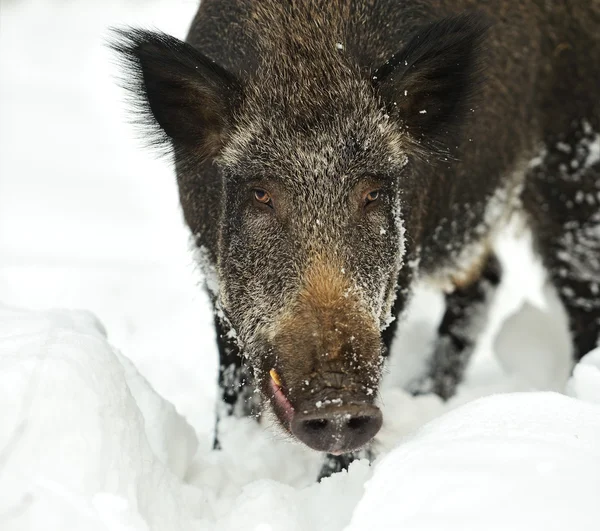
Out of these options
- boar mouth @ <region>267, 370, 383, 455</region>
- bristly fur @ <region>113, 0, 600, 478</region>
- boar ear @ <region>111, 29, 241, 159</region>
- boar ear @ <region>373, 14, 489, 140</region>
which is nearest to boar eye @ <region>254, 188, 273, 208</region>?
bristly fur @ <region>113, 0, 600, 478</region>

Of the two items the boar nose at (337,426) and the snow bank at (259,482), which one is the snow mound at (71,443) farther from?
the boar nose at (337,426)

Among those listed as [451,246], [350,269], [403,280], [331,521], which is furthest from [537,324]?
[331,521]

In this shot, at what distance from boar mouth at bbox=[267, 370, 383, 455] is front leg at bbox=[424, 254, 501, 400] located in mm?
2293

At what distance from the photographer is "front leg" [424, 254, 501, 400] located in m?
4.54

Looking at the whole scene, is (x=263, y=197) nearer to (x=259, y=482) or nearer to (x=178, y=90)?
(x=178, y=90)

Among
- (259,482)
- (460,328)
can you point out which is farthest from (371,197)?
(460,328)

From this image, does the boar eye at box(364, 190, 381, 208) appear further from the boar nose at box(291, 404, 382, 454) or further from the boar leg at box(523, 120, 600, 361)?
the boar leg at box(523, 120, 600, 361)

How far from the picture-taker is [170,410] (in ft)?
9.39

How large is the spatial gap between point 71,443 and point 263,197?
3.53 feet

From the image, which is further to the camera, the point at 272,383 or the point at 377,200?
the point at 377,200

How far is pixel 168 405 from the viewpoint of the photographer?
2.89 m

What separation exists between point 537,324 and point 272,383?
8.79 feet

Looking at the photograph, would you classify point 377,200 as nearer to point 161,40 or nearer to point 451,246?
point 161,40

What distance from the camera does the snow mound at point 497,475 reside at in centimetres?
174
